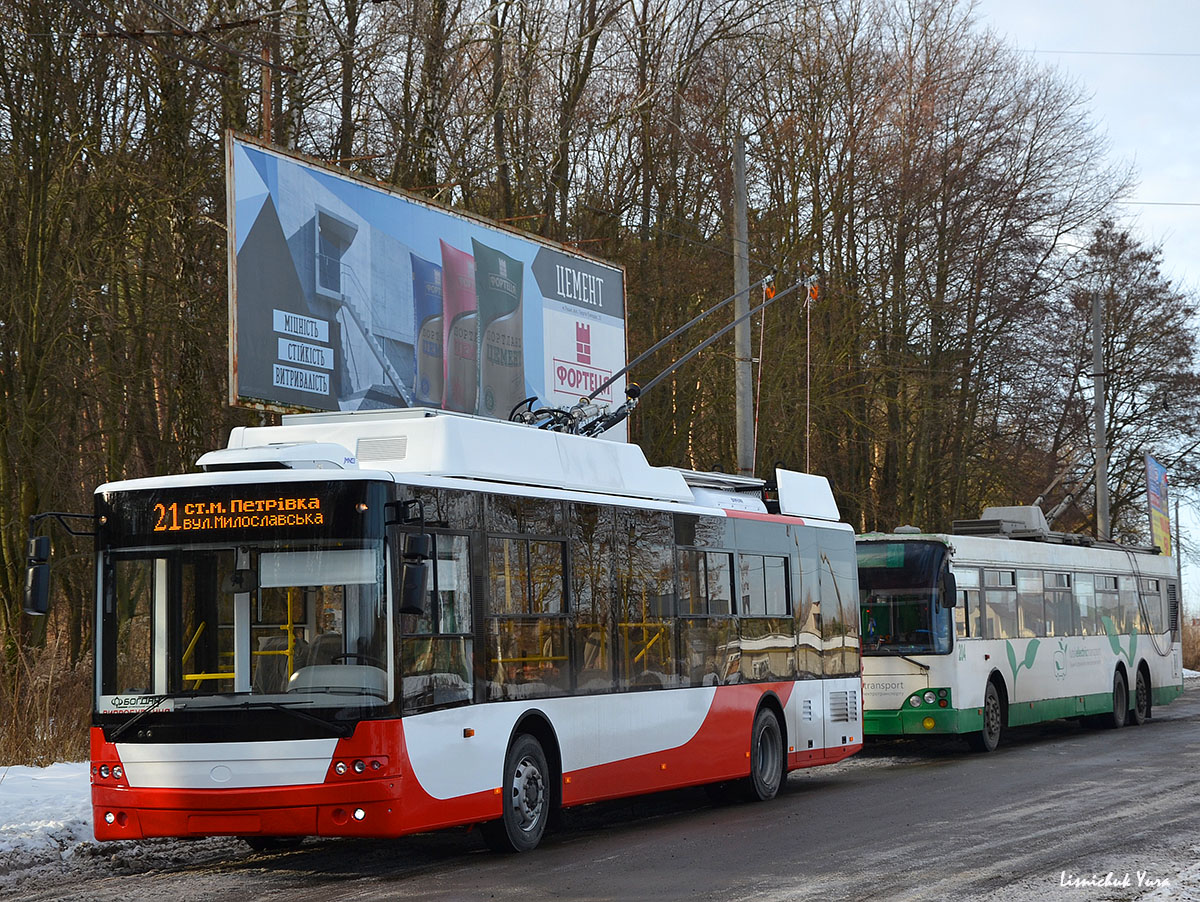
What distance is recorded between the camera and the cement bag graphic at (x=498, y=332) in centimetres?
2300

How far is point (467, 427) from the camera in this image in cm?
1138

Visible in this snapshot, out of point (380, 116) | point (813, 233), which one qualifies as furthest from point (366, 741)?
point (813, 233)

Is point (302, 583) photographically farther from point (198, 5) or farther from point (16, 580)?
point (198, 5)

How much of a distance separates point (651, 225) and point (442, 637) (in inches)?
920

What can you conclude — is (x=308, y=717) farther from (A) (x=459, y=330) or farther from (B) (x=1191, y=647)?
(B) (x=1191, y=647)

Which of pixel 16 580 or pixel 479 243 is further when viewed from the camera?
pixel 479 243

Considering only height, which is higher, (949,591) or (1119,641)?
(949,591)

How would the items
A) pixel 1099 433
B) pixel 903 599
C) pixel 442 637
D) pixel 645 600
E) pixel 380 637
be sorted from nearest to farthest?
pixel 380 637, pixel 442 637, pixel 645 600, pixel 903 599, pixel 1099 433

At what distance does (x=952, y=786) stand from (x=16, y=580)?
12115mm

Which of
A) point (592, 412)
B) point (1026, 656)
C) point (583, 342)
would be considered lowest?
point (1026, 656)

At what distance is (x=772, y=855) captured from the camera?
11.0m

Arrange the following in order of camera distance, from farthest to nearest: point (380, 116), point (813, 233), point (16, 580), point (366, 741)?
1. point (813, 233)
2. point (380, 116)
3. point (16, 580)
4. point (366, 741)

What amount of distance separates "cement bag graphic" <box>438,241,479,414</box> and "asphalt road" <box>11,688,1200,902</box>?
794 centimetres

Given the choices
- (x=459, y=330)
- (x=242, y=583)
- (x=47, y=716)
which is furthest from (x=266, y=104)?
(x=242, y=583)
